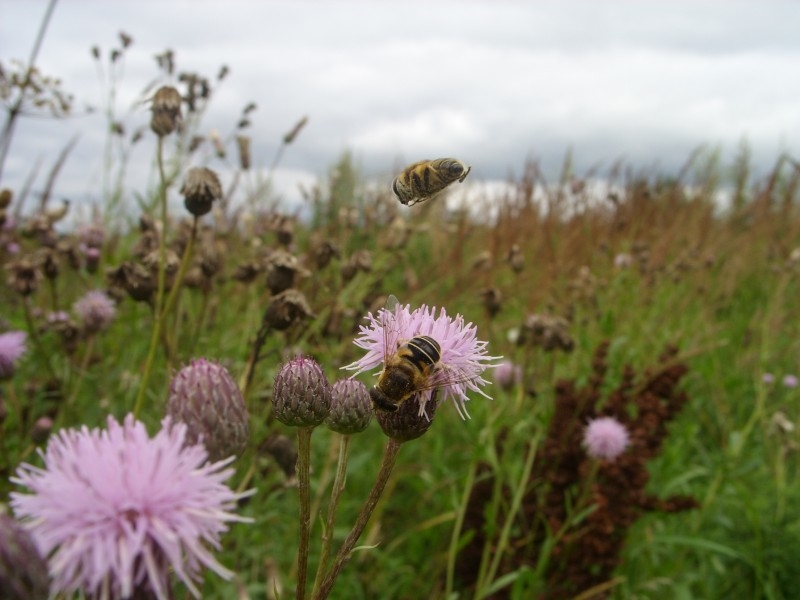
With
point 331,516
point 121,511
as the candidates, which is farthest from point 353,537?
point 121,511

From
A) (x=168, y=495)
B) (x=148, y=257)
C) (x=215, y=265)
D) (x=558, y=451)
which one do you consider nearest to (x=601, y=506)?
(x=558, y=451)

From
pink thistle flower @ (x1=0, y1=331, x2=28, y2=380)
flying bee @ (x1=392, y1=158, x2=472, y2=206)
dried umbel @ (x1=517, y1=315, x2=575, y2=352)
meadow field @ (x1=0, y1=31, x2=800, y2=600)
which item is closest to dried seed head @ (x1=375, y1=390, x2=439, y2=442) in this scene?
meadow field @ (x1=0, y1=31, x2=800, y2=600)

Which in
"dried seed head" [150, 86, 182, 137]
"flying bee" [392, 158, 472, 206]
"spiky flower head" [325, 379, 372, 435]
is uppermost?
"dried seed head" [150, 86, 182, 137]

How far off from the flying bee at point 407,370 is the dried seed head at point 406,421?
0.01 meters

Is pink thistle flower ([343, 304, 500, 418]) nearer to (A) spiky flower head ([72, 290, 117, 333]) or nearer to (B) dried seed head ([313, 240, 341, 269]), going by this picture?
(B) dried seed head ([313, 240, 341, 269])

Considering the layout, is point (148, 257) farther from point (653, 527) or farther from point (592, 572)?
point (653, 527)

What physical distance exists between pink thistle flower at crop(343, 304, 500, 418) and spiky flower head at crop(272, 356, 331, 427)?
8 centimetres

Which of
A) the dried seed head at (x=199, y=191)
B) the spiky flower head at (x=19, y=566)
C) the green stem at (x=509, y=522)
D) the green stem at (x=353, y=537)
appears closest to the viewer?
the spiky flower head at (x=19, y=566)

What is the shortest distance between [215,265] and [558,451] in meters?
1.78

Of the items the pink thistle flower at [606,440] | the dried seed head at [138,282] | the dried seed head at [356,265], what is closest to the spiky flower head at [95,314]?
the dried seed head at [138,282]

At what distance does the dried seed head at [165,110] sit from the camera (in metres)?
2.13

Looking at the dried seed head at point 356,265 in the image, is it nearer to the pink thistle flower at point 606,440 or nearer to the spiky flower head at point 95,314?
the spiky flower head at point 95,314

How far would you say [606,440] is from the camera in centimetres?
292

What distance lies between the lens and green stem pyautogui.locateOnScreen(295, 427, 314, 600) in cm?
106
